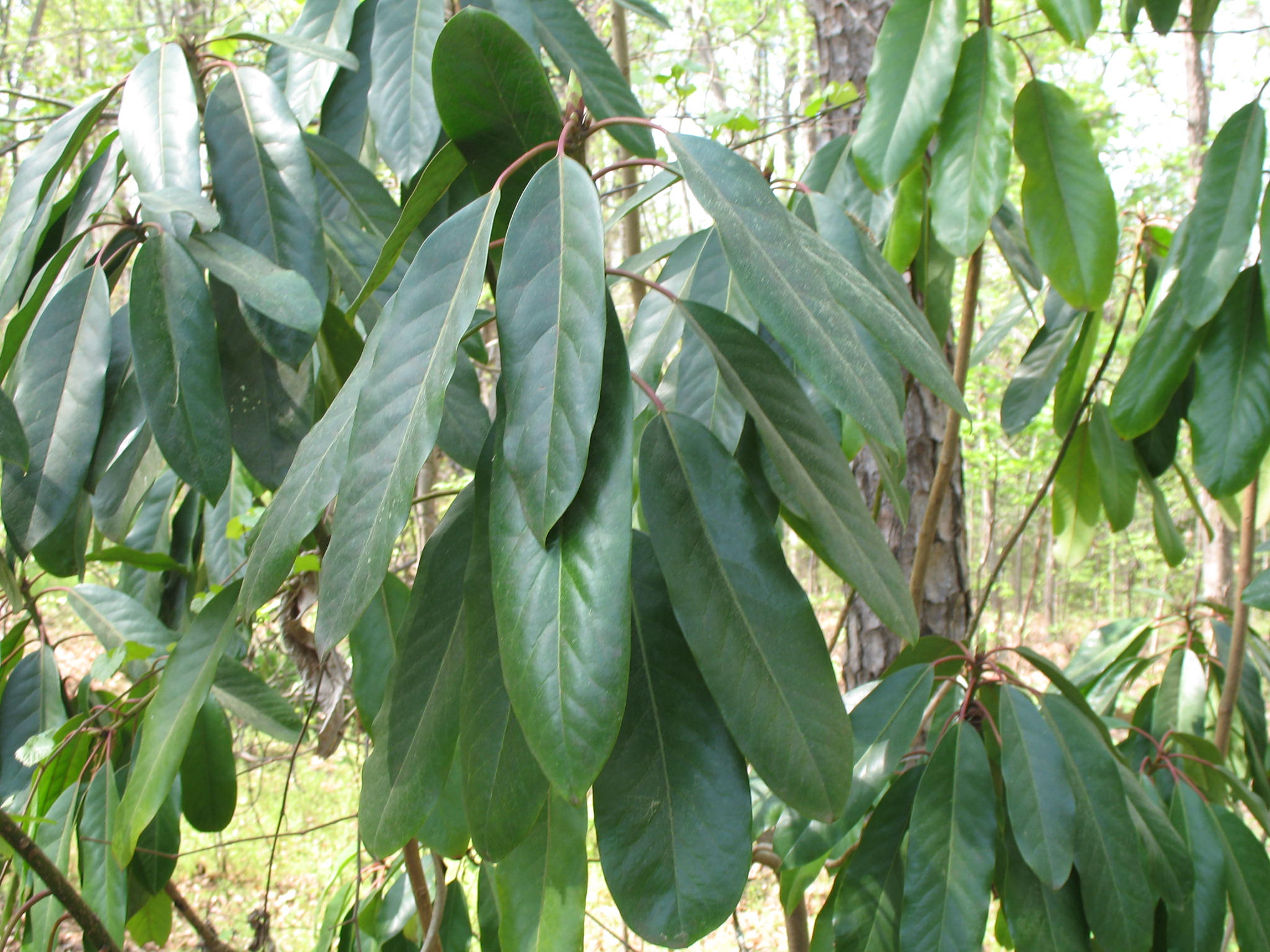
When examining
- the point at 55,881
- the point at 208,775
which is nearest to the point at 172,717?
the point at 55,881

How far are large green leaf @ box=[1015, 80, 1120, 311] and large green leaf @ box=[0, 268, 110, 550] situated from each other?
3.14 feet

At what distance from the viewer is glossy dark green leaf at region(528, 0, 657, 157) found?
2.50ft

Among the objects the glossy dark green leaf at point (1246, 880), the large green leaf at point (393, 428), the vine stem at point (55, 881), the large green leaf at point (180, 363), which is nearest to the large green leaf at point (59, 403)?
the large green leaf at point (180, 363)

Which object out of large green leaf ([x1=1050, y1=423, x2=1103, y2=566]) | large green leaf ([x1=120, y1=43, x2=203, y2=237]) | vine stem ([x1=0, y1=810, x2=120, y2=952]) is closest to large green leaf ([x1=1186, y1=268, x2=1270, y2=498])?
large green leaf ([x1=1050, y1=423, x2=1103, y2=566])

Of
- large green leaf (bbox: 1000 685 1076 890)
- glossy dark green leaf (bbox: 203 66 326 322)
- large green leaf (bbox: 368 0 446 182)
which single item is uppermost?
large green leaf (bbox: 368 0 446 182)

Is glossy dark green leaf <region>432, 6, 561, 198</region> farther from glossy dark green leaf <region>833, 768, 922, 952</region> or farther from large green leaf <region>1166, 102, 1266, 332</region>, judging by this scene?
large green leaf <region>1166, 102, 1266, 332</region>

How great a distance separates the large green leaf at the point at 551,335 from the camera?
43 cm

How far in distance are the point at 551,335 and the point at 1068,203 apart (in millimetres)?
788

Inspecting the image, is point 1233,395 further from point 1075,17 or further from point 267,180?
point 267,180

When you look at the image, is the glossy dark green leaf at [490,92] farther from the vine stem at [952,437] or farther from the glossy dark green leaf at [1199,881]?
the glossy dark green leaf at [1199,881]

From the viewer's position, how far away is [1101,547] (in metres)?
10.3

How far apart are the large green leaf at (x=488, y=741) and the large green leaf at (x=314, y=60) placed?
1.73ft

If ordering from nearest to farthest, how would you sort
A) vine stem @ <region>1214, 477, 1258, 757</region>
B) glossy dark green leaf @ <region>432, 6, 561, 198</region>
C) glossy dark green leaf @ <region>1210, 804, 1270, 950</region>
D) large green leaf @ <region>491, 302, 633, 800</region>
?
large green leaf @ <region>491, 302, 633, 800</region> < glossy dark green leaf @ <region>432, 6, 561, 198</region> < glossy dark green leaf @ <region>1210, 804, 1270, 950</region> < vine stem @ <region>1214, 477, 1258, 757</region>

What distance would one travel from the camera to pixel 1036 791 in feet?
2.68
